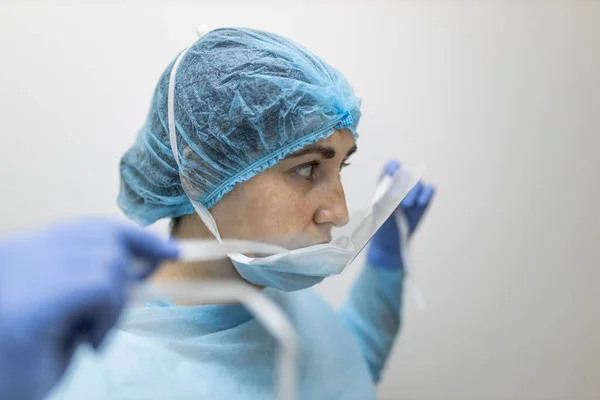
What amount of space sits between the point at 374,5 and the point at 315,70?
23.8 inches

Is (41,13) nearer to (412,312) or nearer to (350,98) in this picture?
(350,98)

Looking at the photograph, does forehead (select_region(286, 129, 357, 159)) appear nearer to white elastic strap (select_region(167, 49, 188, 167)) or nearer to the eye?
the eye

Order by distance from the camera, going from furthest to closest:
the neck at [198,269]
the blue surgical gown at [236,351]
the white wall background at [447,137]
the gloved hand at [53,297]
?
1. the white wall background at [447,137]
2. the neck at [198,269]
3. the blue surgical gown at [236,351]
4. the gloved hand at [53,297]

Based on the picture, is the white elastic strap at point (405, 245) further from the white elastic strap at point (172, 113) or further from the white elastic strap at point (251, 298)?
the white elastic strap at point (251, 298)

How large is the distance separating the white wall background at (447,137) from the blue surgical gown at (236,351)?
0.75 ft

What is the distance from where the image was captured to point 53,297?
37cm

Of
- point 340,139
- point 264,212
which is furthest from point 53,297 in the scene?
point 340,139

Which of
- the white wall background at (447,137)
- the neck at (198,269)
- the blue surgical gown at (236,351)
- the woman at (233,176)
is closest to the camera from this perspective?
the blue surgical gown at (236,351)

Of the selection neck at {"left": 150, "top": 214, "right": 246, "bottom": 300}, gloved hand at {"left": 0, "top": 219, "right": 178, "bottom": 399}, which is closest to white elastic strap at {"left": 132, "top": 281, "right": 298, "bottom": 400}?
gloved hand at {"left": 0, "top": 219, "right": 178, "bottom": 399}

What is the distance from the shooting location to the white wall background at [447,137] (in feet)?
3.79

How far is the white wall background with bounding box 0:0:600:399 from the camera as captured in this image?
1.16 m

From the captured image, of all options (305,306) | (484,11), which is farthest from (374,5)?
(305,306)

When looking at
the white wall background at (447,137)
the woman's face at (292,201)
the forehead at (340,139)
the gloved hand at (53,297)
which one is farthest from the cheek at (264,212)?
the gloved hand at (53,297)

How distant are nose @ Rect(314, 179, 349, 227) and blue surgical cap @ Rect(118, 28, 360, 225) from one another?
4.7 inches
